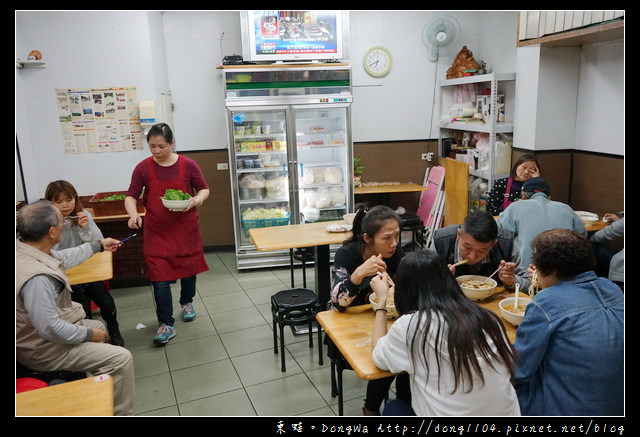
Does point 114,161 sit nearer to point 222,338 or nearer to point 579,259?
point 222,338

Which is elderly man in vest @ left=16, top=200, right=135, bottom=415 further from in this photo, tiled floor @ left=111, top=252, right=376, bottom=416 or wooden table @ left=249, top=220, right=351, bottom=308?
wooden table @ left=249, top=220, right=351, bottom=308

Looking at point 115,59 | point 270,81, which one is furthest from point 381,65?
point 115,59

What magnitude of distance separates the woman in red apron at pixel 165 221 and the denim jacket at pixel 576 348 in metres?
2.76

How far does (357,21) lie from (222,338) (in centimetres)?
440

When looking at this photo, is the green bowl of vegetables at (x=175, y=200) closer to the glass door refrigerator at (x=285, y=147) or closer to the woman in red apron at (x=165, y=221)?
the woman in red apron at (x=165, y=221)

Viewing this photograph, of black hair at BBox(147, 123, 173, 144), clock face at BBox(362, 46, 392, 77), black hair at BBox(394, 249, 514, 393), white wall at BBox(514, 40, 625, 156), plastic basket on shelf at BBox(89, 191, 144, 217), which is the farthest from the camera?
clock face at BBox(362, 46, 392, 77)

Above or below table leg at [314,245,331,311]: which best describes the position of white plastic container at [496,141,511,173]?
above

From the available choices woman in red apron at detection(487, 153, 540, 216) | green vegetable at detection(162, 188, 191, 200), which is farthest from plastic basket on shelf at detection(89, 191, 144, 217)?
woman in red apron at detection(487, 153, 540, 216)

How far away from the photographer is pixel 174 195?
3799 millimetres

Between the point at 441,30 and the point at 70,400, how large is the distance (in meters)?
6.05

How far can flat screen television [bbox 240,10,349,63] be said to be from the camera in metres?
5.25

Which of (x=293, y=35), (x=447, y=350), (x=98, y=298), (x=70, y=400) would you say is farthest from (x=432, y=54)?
(x=70, y=400)

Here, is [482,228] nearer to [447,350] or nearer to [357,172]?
[447,350]

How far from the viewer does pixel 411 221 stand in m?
6.02
